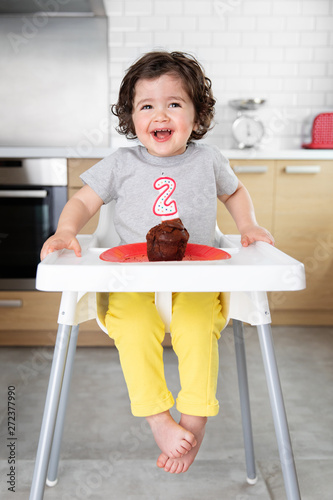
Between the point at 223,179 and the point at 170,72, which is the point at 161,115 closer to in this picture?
the point at 170,72

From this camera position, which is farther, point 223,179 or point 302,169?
point 302,169

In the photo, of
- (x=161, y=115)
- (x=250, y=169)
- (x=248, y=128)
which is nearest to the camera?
(x=161, y=115)

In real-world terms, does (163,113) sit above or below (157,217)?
above

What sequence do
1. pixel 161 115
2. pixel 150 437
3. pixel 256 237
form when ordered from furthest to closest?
pixel 150 437, pixel 161 115, pixel 256 237

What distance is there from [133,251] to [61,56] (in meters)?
2.00

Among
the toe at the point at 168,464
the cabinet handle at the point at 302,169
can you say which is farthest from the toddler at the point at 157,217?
the cabinet handle at the point at 302,169

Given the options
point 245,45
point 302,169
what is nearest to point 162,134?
point 302,169

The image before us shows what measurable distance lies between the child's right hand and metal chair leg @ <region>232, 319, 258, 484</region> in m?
0.45

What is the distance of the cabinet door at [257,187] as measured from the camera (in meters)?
2.16

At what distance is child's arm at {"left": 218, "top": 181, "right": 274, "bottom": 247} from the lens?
102 cm

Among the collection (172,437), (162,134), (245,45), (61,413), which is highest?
(245,45)

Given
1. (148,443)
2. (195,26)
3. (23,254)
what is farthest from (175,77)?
(195,26)

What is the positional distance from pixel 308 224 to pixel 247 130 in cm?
59

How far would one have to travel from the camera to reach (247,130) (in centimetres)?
248
